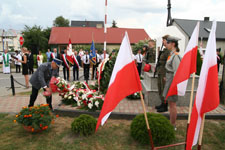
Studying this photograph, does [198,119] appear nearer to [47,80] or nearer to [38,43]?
[47,80]

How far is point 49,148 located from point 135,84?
2.31 m

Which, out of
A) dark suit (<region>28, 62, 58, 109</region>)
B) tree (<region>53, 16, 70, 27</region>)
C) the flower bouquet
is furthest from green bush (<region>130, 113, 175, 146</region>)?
tree (<region>53, 16, 70, 27</region>)

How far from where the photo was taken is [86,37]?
35.1m

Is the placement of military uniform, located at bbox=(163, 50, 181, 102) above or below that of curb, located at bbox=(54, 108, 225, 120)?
above

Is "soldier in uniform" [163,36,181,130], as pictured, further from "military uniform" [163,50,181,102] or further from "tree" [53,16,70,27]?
"tree" [53,16,70,27]

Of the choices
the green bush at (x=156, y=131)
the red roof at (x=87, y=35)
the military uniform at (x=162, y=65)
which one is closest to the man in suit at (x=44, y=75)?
the green bush at (x=156, y=131)

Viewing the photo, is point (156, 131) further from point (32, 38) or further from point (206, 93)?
point (32, 38)

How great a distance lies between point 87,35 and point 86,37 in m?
0.70

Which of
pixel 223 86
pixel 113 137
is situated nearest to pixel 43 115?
pixel 113 137

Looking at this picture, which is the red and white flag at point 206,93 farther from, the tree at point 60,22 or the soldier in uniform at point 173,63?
the tree at point 60,22

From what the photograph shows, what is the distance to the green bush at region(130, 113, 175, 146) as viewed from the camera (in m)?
3.43

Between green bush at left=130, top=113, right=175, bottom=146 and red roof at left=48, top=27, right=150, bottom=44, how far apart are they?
1241 inches

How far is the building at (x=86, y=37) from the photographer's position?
3362cm

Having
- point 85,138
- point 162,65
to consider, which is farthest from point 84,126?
point 162,65
